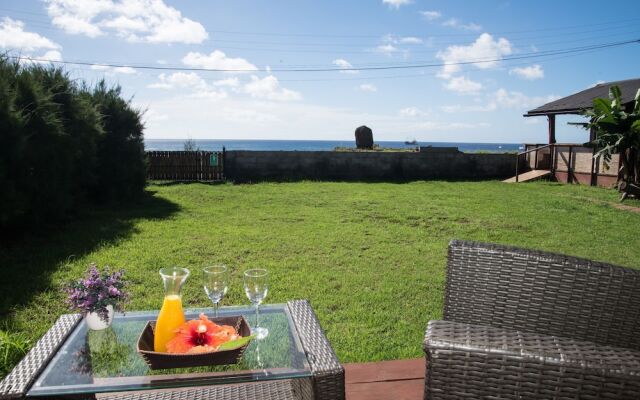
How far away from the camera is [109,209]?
832 centimetres

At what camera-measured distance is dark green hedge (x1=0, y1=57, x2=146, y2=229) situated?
5.35 m

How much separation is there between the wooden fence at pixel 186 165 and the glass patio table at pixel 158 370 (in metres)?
12.0

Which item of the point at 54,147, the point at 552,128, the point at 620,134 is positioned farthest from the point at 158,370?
the point at 552,128

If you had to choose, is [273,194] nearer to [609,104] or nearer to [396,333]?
[396,333]

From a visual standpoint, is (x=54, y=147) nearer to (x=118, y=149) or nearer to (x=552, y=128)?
(x=118, y=149)

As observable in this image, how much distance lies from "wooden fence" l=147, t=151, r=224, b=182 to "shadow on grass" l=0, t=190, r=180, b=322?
196 inches

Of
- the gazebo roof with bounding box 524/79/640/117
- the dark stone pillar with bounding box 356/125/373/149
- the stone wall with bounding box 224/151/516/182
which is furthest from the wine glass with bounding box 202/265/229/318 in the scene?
the dark stone pillar with bounding box 356/125/373/149

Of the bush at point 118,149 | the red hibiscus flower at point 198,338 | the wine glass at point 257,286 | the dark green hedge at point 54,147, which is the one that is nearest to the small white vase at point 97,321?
the red hibiscus flower at point 198,338

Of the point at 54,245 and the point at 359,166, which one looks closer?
the point at 54,245

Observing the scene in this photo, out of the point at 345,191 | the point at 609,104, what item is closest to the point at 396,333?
the point at 345,191

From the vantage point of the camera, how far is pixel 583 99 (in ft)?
50.6

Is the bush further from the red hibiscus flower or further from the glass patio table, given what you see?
the red hibiscus flower

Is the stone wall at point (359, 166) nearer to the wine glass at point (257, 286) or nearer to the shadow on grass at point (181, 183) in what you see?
the shadow on grass at point (181, 183)

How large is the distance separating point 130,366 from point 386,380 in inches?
49.4
